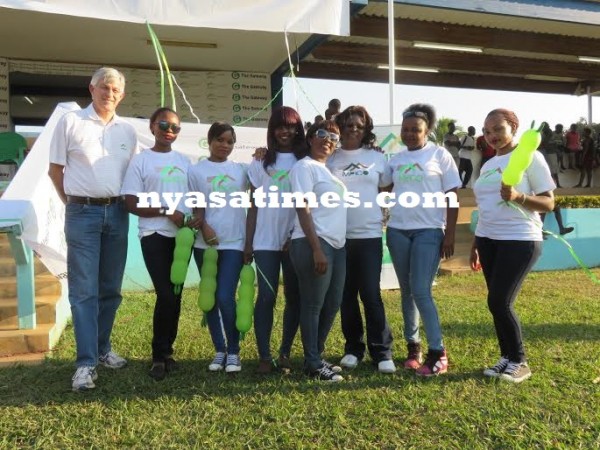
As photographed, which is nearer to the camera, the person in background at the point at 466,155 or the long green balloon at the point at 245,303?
the long green balloon at the point at 245,303

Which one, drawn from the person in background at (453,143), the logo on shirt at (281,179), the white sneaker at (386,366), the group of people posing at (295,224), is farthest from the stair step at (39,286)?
the person in background at (453,143)

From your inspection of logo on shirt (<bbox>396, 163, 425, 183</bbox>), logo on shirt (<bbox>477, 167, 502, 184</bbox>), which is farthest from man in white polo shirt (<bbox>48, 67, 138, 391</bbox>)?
logo on shirt (<bbox>477, 167, 502, 184</bbox>)

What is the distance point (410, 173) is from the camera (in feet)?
11.4

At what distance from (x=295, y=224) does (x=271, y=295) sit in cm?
51

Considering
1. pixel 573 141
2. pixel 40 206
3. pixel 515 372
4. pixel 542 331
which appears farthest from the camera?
pixel 573 141

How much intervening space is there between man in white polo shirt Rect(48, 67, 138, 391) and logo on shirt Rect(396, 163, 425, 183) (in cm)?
179

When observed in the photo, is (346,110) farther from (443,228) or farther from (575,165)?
(575,165)

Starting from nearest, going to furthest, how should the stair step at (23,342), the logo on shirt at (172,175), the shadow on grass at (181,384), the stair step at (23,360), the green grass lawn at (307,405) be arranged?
the green grass lawn at (307,405)
the shadow on grass at (181,384)
the logo on shirt at (172,175)
the stair step at (23,360)
the stair step at (23,342)

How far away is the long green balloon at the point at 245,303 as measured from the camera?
11.3ft

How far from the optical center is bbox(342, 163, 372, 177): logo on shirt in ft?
11.4

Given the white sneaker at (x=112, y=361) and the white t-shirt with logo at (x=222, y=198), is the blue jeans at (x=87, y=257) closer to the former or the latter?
the white sneaker at (x=112, y=361)

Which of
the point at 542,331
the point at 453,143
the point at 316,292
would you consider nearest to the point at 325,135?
the point at 316,292

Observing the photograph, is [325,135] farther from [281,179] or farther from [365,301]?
[365,301]

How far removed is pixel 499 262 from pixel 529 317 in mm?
2108
